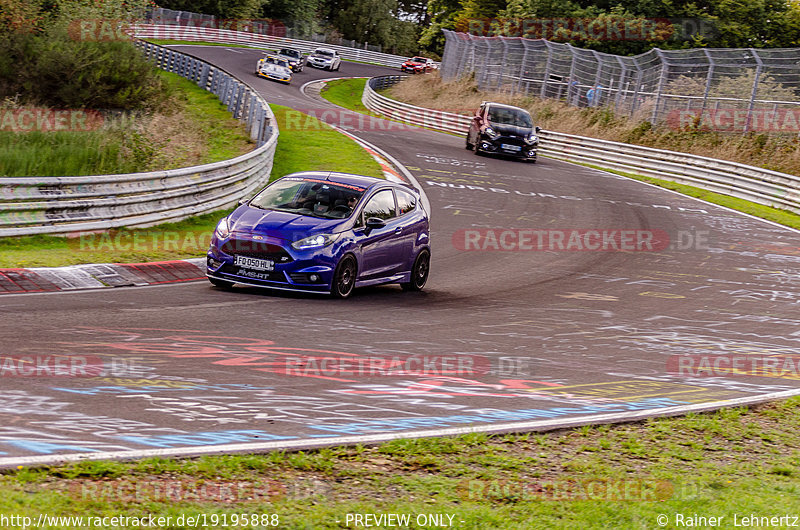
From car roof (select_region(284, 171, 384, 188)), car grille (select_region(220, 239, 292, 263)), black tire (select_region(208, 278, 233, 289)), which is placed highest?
car roof (select_region(284, 171, 384, 188))

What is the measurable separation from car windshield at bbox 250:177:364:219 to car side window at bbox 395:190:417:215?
0.90 metres

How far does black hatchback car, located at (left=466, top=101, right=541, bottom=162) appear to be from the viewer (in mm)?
34312

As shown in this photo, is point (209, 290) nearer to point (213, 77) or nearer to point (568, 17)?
point (213, 77)

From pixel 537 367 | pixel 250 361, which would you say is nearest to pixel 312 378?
pixel 250 361

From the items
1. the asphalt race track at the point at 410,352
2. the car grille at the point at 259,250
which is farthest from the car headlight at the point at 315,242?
the asphalt race track at the point at 410,352

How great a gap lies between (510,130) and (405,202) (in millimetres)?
20956

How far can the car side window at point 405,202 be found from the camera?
13922mm

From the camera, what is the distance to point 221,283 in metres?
12.2

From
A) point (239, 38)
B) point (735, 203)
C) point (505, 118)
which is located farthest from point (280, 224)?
point (239, 38)

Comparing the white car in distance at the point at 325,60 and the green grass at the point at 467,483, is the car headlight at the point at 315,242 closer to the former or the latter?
the green grass at the point at 467,483

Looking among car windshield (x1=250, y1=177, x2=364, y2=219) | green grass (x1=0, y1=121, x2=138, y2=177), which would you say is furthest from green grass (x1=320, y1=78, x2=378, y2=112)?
car windshield (x1=250, y1=177, x2=364, y2=219)

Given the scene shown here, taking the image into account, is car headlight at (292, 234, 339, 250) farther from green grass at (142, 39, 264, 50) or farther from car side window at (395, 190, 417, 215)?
green grass at (142, 39, 264, 50)

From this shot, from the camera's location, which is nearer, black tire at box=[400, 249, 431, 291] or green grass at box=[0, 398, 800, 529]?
green grass at box=[0, 398, 800, 529]

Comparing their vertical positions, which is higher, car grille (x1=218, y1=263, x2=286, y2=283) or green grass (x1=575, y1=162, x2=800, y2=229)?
green grass (x1=575, y1=162, x2=800, y2=229)
